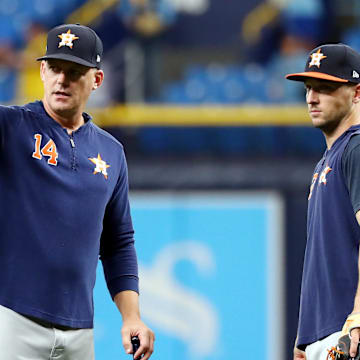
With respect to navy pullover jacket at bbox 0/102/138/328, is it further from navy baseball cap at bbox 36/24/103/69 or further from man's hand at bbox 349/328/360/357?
man's hand at bbox 349/328/360/357

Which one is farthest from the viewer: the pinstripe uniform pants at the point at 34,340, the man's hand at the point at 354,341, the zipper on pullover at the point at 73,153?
the zipper on pullover at the point at 73,153

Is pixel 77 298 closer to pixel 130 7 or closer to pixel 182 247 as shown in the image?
pixel 182 247

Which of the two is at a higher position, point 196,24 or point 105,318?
point 196,24

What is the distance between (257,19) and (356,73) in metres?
8.17

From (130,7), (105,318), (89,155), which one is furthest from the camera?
(130,7)

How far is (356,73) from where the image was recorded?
3748 mm

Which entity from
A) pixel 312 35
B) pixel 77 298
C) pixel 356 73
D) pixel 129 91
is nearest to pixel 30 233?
pixel 77 298

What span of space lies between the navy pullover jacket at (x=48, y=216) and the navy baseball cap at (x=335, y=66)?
2.89 ft

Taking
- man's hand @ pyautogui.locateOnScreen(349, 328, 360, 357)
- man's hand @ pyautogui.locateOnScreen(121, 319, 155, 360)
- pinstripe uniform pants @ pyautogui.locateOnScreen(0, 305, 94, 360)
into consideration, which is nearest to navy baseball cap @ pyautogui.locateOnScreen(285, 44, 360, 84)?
man's hand @ pyautogui.locateOnScreen(349, 328, 360, 357)

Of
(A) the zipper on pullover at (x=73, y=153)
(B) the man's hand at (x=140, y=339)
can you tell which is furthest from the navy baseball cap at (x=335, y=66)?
(B) the man's hand at (x=140, y=339)

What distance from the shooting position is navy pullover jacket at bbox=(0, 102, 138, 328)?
3.40 m

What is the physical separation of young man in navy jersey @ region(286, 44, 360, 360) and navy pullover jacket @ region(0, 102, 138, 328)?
802 millimetres

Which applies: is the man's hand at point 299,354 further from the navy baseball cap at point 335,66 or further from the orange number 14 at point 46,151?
the orange number 14 at point 46,151

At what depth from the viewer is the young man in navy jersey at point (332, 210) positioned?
11.4ft
